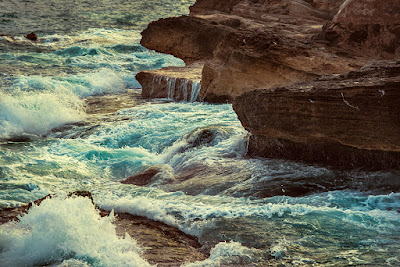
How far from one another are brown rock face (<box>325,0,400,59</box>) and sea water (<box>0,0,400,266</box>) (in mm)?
2508

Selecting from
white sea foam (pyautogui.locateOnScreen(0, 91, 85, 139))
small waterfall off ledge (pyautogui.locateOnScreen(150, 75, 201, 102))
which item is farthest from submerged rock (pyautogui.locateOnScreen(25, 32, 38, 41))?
small waterfall off ledge (pyautogui.locateOnScreen(150, 75, 201, 102))

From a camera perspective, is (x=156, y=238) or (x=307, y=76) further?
(x=307, y=76)

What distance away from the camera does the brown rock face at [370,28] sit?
9266 mm

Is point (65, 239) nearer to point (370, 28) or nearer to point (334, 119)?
point (334, 119)

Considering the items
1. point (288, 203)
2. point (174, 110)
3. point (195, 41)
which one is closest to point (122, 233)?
point (288, 203)

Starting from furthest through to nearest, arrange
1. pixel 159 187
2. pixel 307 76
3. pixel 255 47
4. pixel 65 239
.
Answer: pixel 255 47
pixel 307 76
pixel 159 187
pixel 65 239

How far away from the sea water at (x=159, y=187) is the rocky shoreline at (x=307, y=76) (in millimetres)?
337

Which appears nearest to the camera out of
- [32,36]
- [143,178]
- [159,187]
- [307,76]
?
[159,187]

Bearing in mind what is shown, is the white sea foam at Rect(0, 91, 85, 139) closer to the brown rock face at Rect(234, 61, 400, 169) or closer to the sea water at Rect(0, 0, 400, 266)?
the sea water at Rect(0, 0, 400, 266)

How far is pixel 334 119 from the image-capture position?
250 inches

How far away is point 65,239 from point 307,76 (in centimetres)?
588

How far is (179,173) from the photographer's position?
7.46 m

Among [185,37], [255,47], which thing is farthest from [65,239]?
[185,37]

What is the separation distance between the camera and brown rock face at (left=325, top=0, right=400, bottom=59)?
9.27 metres
